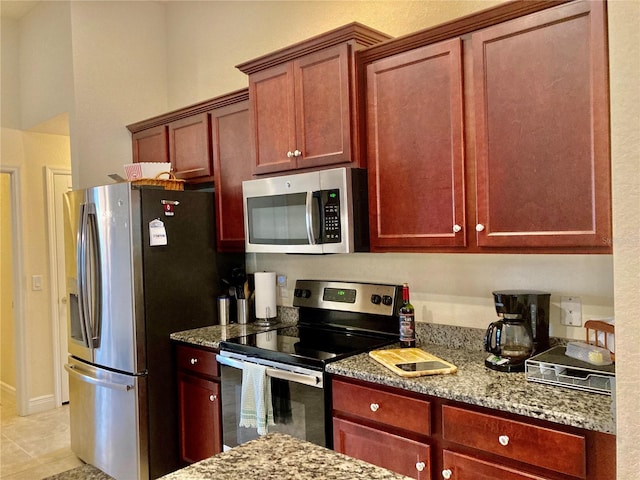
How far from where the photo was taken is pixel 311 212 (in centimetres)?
248

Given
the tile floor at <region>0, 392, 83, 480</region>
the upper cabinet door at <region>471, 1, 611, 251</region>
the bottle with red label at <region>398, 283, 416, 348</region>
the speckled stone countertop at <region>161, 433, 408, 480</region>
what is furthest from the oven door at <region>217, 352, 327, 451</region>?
the tile floor at <region>0, 392, 83, 480</region>

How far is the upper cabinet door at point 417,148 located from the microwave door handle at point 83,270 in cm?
180

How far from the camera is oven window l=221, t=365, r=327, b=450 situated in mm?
2254

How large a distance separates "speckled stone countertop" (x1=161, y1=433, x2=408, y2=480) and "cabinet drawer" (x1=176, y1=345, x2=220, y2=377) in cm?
167

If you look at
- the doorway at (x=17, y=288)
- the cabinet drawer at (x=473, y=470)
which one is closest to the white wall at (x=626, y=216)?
the cabinet drawer at (x=473, y=470)

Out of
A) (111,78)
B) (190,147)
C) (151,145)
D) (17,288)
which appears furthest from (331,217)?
(17,288)

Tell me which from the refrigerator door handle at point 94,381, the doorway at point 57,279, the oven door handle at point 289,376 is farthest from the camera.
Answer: the doorway at point 57,279

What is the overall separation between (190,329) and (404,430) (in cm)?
161

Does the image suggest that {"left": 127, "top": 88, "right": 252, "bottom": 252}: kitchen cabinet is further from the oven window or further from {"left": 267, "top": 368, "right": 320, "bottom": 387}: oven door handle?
{"left": 267, "top": 368, "right": 320, "bottom": 387}: oven door handle

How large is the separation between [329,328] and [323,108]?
122cm

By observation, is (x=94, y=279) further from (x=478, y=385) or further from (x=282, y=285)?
(x=478, y=385)

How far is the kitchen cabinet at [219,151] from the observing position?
3121 mm

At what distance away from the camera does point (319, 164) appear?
2523 millimetres

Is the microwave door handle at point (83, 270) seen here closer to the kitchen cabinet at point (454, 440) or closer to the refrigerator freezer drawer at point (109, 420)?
the refrigerator freezer drawer at point (109, 420)
